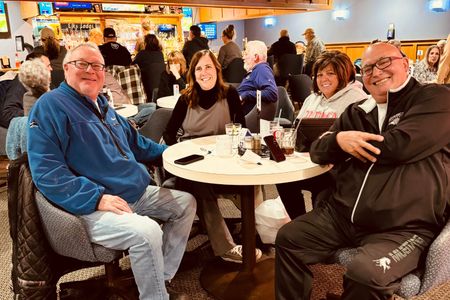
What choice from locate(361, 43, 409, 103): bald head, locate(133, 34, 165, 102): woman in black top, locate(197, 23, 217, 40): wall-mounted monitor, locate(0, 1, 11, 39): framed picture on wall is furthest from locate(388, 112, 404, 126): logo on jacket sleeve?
locate(197, 23, 217, 40): wall-mounted monitor

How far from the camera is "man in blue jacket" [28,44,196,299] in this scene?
5.52 ft

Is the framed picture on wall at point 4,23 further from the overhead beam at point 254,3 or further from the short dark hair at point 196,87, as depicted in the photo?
the short dark hair at point 196,87

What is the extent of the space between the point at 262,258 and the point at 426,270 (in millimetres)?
1179

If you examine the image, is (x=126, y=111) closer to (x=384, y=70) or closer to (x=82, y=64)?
(x=82, y=64)

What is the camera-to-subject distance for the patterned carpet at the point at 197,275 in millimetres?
2234

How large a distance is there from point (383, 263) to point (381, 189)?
0.31 meters

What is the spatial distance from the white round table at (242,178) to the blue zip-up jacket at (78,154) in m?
0.22

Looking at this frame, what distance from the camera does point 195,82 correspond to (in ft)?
8.83

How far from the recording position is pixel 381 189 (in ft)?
5.32

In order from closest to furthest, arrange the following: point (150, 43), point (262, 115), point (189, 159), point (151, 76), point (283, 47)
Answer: point (189, 159)
point (262, 115)
point (151, 76)
point (150, 43)
point (283, 47)

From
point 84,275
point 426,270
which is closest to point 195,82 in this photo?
point 84,275

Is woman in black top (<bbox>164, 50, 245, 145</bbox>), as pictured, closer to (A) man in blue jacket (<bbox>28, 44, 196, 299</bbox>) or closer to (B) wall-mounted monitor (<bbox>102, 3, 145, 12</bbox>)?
(A) man in blue jacket (<bbox>28, 44, 196, 299</bbox>)

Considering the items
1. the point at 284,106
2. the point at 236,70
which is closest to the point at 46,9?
the point at 236,70

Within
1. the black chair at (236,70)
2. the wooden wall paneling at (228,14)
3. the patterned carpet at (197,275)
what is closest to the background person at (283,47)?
the black chair at (236,70)
